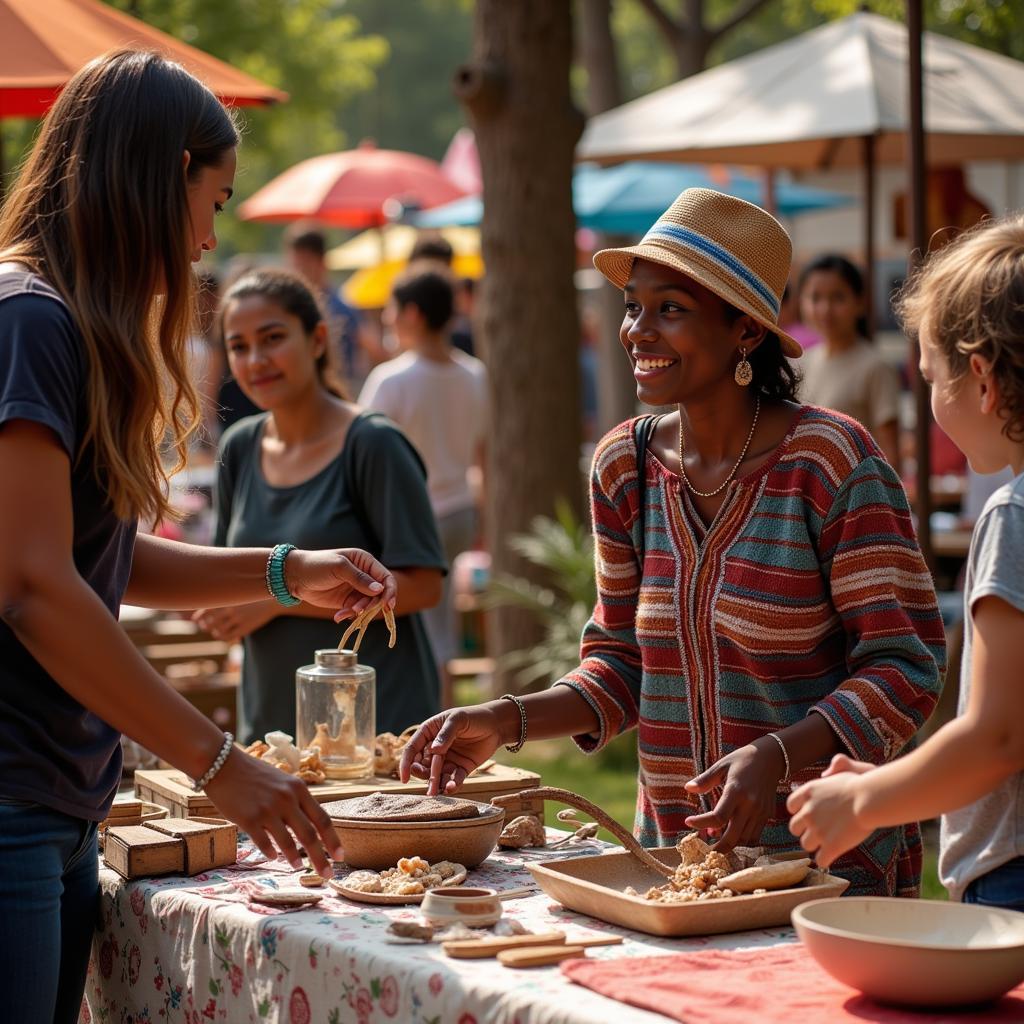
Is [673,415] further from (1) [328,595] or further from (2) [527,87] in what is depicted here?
(2) [527,87]

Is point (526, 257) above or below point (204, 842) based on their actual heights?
above

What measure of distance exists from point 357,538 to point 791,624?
60.3 inches

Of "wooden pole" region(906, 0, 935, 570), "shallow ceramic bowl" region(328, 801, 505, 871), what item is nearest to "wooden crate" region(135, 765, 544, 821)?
"shallow ceramic bowl" region(328, 801, 505, 871)

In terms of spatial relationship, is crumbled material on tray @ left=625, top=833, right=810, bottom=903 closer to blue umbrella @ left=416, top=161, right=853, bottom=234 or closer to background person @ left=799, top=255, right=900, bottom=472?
background person @ left=799, top=255, right=900, bottom=472

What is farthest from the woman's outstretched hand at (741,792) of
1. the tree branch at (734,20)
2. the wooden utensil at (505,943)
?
the tree branch at (734,20)

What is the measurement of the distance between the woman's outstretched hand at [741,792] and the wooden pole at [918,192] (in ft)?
9.75

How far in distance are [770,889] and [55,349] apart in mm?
1217

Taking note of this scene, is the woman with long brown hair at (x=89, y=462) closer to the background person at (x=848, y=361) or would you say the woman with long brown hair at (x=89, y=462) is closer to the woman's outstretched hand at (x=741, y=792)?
the woman's outstretched hand at (x=741, y=792)

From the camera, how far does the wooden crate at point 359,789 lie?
2932 mm

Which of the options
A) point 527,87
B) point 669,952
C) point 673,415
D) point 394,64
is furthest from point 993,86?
point 394,64

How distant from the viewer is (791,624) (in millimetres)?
2723

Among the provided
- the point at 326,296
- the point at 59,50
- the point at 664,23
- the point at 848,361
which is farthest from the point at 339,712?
the point at 664,23

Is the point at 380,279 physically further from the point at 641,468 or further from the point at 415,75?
the point at 415,75

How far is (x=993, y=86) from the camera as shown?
681 cm
